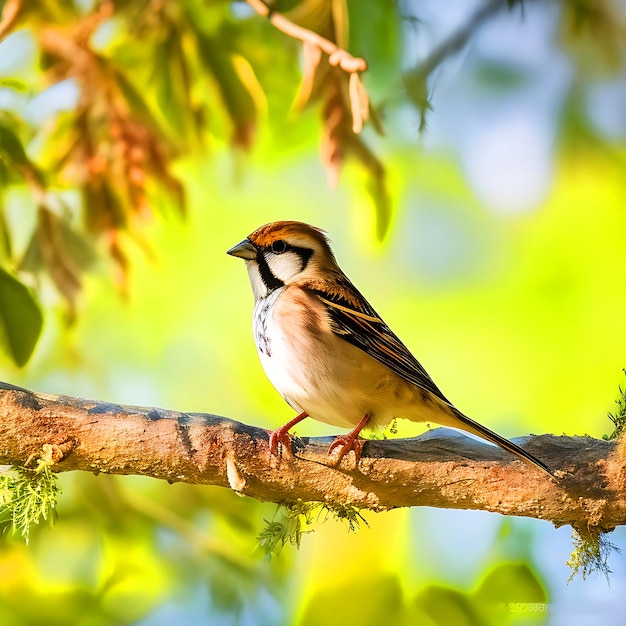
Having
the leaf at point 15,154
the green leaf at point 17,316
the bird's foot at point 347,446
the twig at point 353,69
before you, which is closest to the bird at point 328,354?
the bird's foot at point 347,446

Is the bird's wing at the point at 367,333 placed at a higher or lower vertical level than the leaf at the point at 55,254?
lower

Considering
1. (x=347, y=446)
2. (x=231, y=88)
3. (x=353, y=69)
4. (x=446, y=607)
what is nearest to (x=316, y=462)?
(x=347, y=446)

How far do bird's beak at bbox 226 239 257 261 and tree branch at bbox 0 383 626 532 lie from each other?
0.35 meters

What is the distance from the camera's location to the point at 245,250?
154 cm

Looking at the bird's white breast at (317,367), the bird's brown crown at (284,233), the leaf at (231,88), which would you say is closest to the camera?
the bird's white breast at (317,367)

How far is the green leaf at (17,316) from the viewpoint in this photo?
1.65m

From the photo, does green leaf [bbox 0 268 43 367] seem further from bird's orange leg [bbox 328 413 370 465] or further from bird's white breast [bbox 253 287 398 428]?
bird's orange leg [bbox 328 413 370 465]

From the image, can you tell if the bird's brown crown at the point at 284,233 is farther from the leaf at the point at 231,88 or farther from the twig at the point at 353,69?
the leaf at the point at 231,88

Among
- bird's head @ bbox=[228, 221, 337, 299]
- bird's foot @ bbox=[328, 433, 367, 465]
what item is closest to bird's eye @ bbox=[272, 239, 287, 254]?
bird's head @ bbox=[228, 221, 337, 299]

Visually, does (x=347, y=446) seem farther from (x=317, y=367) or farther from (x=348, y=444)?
(x=317, y=367)

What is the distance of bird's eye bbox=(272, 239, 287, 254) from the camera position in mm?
1582

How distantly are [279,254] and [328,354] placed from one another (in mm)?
254

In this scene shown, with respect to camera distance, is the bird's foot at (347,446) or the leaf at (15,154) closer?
the bird's foot at (347,446)

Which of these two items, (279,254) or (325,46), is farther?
(279,254)
